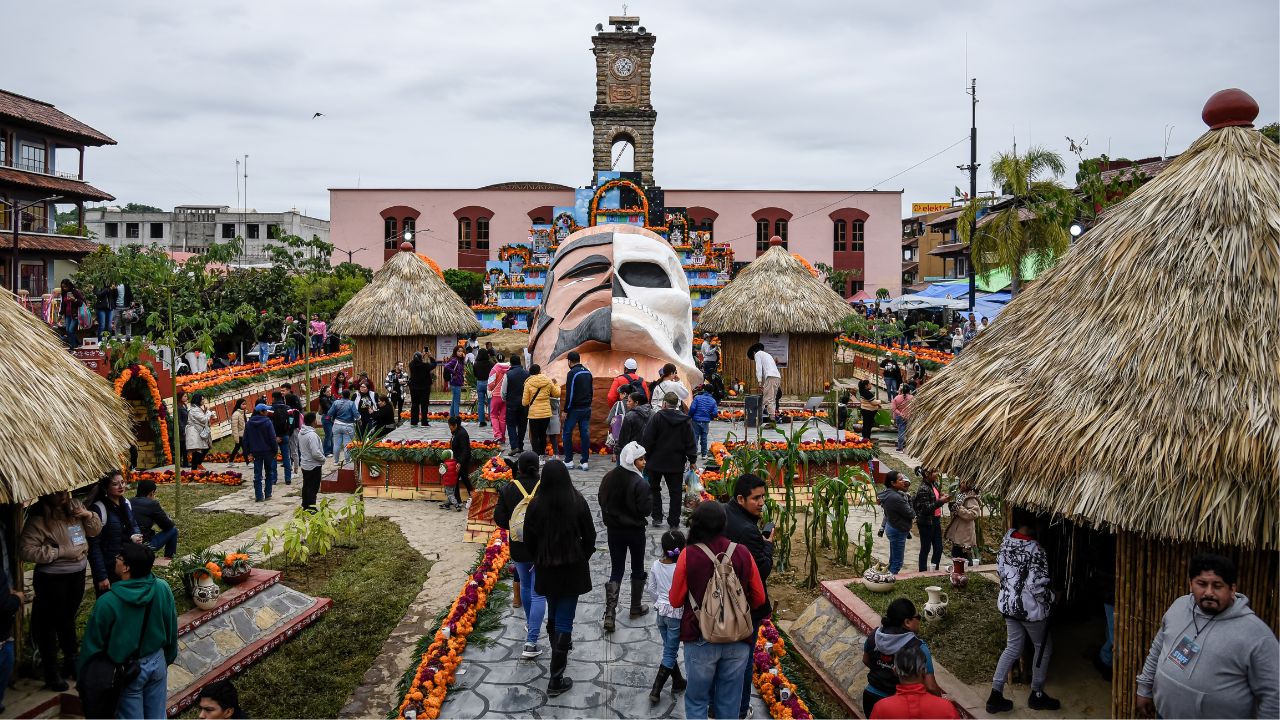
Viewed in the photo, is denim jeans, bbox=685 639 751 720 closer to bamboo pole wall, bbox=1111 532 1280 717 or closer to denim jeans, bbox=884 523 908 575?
bamboo pole wall, bbox=1111 532 1280 717

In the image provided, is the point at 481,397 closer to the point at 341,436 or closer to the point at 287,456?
the point at 341,436

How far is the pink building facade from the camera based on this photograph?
131 feet

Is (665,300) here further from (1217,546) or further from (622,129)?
(622,129)

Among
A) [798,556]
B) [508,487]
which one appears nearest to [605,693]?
[508,487]

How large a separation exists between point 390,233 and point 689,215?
13.8m

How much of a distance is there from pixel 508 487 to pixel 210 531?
20.2 ft

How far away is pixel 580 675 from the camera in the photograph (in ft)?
20.6

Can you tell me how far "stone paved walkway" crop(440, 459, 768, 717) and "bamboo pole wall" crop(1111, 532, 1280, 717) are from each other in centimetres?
231

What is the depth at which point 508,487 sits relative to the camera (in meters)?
6.50

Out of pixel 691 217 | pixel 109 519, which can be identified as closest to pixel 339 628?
pixel 109 519

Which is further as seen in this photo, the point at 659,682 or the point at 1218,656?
the point at 659,682

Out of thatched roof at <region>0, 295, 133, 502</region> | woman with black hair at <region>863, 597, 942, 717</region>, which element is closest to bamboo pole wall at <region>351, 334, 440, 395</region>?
thatched roof at <region>0, 295, 133, 502</region>

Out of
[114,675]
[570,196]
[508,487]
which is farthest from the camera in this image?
[570,196]

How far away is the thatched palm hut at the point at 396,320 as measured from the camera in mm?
21000
